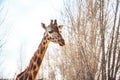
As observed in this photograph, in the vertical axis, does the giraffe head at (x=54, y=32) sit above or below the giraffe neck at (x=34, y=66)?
above

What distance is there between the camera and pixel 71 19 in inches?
295

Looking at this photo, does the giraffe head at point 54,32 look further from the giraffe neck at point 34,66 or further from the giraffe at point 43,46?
the giraffe neck at point 34,66

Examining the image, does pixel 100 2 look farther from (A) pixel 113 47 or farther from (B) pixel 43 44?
(B) pixel 43 44

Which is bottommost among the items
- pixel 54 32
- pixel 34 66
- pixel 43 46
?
pixel 34 66

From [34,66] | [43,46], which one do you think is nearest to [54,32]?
[43,46]

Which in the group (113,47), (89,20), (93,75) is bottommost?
(93,75)

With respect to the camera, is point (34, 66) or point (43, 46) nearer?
point (34, 66)

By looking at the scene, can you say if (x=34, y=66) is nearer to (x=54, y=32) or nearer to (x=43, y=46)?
(x=43, y=46)

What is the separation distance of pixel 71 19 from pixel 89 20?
52cm

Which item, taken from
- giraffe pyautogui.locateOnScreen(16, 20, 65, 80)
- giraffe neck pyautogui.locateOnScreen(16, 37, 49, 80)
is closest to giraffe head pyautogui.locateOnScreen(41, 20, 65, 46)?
giraffe pyautogui.locateOnScreen(16, 20, 65, 80)

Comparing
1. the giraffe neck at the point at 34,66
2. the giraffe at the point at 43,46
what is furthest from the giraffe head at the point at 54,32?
the giraffe neck at the point at 34,66

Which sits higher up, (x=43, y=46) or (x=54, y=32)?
(x=54, y=32)

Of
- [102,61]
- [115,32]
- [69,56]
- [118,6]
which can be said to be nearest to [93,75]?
[102,61]

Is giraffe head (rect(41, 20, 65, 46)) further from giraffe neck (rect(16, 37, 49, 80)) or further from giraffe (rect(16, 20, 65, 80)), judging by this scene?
giraffe neck (rect(16, 37, 49, 80))
